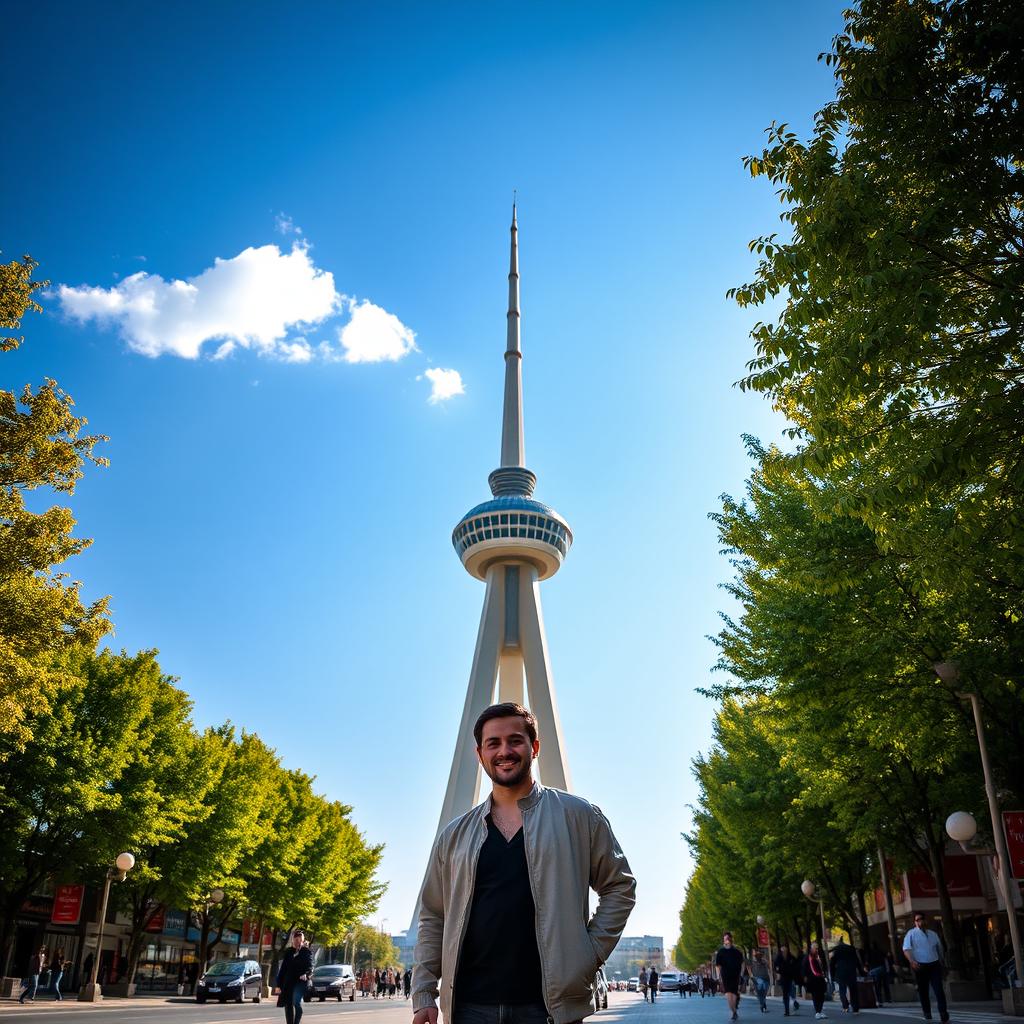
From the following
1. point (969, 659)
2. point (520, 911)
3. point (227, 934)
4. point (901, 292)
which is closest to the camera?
point (520, 911)

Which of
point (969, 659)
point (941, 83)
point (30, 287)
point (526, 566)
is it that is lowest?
point (969, 659)

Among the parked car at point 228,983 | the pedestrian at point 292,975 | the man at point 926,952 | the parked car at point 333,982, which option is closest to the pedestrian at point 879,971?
the man at point 926,952

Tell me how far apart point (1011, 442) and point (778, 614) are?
7.63 m

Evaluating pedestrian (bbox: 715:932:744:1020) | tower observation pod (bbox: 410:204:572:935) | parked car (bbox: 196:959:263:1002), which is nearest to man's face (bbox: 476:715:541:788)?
pedestrian (bbox: 715:932:744:1020)

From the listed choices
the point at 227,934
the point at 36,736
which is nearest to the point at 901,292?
the point at 36,736

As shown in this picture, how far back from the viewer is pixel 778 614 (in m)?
16.9

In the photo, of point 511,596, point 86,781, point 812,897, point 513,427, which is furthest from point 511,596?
point 86,781

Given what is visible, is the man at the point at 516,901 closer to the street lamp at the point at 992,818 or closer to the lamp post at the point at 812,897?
the street lamp at the point at 992,818

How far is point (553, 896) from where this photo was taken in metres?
3.38

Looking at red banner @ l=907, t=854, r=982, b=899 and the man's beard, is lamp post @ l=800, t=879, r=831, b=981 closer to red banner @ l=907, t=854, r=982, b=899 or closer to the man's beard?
red banner @ l=907, t=854, r=982, b=899

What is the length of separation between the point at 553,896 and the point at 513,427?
3149 inches

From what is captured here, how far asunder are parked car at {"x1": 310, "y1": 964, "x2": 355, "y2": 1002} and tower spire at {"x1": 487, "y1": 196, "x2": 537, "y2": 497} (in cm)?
4246

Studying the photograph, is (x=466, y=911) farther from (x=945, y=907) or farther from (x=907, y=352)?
(x=945, y=907)

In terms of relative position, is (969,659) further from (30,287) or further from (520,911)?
(30,287)
